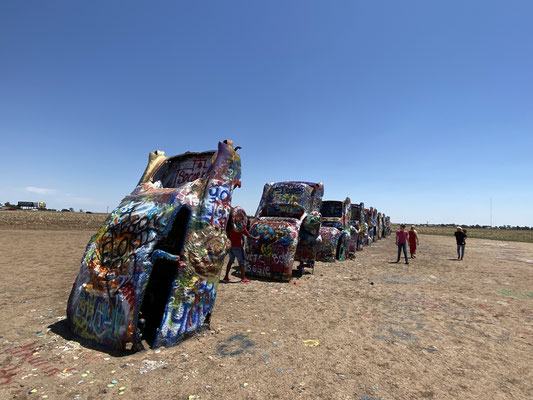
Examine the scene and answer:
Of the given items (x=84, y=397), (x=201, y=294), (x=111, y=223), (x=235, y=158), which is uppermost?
(x=235, y=158)

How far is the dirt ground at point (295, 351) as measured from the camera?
2.78 metres

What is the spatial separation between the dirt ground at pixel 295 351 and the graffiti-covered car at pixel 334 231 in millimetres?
4767

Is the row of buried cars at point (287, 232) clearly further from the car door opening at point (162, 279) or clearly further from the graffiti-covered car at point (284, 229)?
the car door opening at point (162, 279)

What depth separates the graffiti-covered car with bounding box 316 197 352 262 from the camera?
1146 centimetres

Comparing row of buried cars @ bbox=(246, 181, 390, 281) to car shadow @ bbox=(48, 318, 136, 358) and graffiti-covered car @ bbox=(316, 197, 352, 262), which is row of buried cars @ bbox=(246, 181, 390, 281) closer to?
graffiti-covered car @ bbox=(316, 197, 352, 262)

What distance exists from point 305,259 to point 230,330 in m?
4.93

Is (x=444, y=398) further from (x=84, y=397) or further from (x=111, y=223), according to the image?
(x=111, y=223)

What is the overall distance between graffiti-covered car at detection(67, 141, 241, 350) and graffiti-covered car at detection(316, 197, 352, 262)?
25.0ft

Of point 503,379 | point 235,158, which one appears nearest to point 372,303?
point 503,379

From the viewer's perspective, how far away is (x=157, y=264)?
4.28 metres

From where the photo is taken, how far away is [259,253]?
24.8 feet

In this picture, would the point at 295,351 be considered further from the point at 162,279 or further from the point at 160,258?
the point at 162,279

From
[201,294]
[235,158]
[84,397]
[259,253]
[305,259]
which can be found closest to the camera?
[84,397]

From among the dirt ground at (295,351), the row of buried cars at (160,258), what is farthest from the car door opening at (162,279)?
the dirt ground at (295,351)
